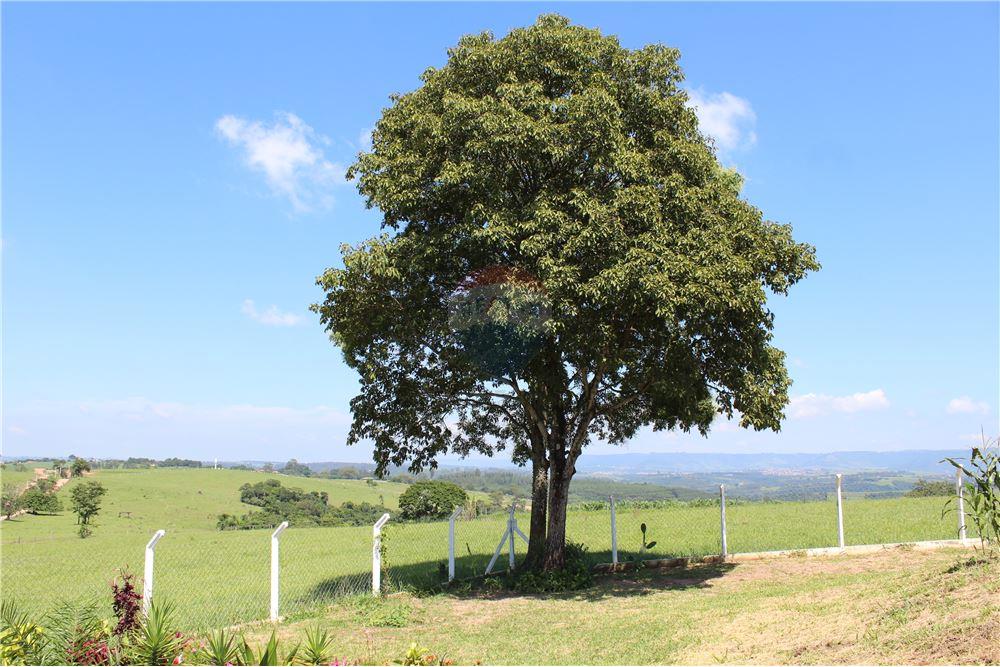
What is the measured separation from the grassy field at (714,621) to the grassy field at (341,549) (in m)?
2.16

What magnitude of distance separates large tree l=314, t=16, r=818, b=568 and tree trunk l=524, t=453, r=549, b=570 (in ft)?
0.30

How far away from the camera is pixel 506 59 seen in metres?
14.3

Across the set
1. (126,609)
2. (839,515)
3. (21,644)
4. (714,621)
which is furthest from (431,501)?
(21,644)

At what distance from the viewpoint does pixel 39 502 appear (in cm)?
4534

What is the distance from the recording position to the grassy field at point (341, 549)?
14.7 m

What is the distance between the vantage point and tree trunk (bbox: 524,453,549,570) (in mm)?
15773

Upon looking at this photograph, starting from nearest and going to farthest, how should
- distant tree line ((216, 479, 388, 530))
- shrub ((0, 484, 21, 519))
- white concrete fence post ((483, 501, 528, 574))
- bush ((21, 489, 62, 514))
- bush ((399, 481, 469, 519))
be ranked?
white concrete fence post ((483, 501, 528, 574)) → bush ((399, 481, 469, 519)) → shrub ((0, 484, 21, 519)) → bush ((21, 489, 62, 514)) → distant tree line ((216, 479, 388, 530))

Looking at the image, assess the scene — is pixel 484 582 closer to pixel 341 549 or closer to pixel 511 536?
pixel 511 536

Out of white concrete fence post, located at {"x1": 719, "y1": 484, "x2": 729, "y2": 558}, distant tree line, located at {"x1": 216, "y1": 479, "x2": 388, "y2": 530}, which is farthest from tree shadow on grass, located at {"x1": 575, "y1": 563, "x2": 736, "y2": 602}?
distant tree line, located at {"x1": 216, "y1": 479, "x2": 388, "y2": 530}

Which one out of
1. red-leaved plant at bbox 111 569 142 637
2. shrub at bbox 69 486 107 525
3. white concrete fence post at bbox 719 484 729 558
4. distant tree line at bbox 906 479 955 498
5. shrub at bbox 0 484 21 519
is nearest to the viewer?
red-leaved plant at bbox 111 569 142 637

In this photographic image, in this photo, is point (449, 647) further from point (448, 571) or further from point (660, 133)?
point (660, 133)

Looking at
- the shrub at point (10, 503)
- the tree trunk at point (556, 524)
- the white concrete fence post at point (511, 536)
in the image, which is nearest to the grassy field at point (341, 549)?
the white concrete fence post at point (511, 536)

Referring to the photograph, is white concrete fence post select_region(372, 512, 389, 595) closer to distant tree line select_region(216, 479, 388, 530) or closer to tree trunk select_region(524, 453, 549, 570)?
tree trunk select_region(524, 453, 549, 570)

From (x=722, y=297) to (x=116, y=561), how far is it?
840 inches
